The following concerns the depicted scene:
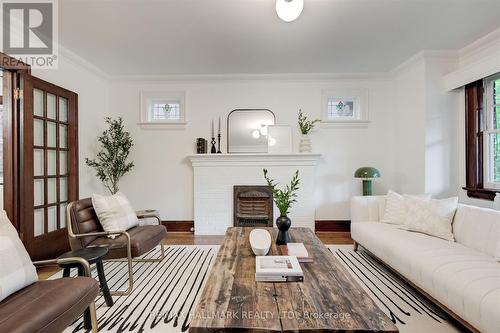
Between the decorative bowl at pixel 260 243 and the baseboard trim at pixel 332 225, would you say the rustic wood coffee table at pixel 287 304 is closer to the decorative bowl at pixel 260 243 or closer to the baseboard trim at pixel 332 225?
the decorative bowl at pixel 260 243

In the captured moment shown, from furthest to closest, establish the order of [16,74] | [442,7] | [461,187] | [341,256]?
[461,187] < [341,256] < [16,74] < [442,7]

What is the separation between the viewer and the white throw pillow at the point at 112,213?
251cm

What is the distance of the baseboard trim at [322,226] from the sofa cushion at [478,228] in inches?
78.4

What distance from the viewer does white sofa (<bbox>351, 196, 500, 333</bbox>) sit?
4.79ft

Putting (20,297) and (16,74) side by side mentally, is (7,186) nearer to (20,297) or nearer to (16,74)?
(16,74)

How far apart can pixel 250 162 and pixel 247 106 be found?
3.22 ft

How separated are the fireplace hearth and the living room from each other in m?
0.03

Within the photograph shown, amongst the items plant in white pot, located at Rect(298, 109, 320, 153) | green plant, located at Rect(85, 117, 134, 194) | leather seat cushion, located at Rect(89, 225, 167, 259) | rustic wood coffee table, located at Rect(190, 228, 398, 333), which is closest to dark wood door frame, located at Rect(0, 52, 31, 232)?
leather seat cushion, located at Rect(89, 225, 167, 259)

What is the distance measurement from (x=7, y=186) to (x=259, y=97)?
11.5 feet

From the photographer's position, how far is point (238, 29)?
2.84 m

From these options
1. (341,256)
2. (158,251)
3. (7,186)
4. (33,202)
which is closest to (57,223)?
(33,202)

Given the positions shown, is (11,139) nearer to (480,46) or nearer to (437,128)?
A: (437,128)

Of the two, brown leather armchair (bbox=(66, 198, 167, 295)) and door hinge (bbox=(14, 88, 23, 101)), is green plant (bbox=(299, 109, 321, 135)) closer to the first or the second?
brown leather armchair (bbox=(66, 198, 167, 295))

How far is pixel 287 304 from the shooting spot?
1.24m
